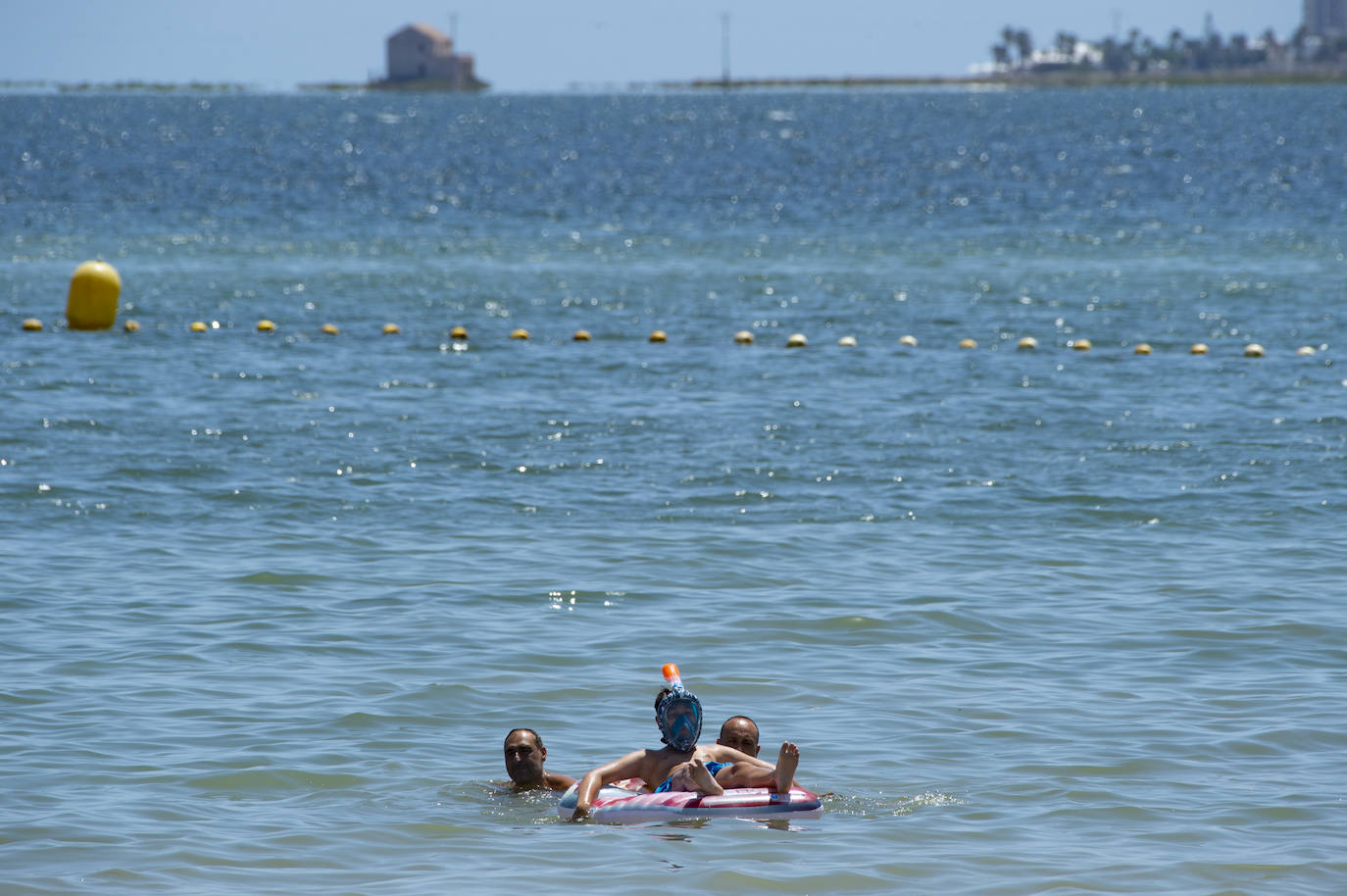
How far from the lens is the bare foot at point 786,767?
884cm

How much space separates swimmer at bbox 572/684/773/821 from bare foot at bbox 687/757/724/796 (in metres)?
0.04

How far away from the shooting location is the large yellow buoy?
1074 inches

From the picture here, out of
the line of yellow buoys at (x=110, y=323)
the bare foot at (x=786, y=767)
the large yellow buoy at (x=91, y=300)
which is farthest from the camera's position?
the large yellow buoy at (x=91, y=300)

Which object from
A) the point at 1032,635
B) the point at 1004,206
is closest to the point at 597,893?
the point at 1032,635

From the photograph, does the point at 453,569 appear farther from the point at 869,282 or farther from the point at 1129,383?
the point at 869,282

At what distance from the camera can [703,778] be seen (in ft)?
30.1

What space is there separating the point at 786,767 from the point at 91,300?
21.1 m

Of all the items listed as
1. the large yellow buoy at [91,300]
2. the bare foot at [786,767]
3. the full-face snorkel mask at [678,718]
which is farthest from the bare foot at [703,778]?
the large yellow buoy at [91,300]

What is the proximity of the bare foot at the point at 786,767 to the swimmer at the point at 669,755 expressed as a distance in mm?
232

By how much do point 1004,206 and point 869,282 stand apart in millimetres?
20489

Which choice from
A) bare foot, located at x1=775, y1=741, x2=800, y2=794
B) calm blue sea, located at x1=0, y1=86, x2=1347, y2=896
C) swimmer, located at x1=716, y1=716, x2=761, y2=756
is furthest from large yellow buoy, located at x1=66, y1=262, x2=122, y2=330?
bare foot, located at x1=775, y1=741, x2=800, y2=794

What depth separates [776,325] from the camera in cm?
2848

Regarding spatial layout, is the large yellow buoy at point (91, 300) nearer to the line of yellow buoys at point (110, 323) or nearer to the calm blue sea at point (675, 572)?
the line of yellow buoys at point (110, 323)

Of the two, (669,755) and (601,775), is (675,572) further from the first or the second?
(601,775)
